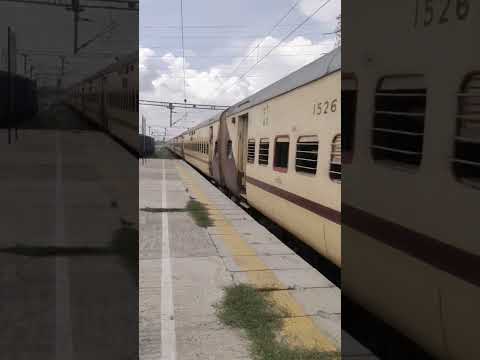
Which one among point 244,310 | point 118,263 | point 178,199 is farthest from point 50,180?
point 244,310

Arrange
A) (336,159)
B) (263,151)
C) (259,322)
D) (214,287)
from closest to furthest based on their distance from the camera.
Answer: (259,322), (336,159), (214,287), (263,151)

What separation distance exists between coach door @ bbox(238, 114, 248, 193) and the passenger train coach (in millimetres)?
195

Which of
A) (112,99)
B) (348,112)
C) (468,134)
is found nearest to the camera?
(468,134)

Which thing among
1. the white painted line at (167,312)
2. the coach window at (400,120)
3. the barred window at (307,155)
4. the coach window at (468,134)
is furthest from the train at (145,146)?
the coach window at (468,134)

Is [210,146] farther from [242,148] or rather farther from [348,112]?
[348,112]

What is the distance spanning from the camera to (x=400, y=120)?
11.5 feet

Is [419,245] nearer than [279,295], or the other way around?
[419,245]

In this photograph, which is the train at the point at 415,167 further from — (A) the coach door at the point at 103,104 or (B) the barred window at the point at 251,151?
(A) the coach door at the point at 103,104

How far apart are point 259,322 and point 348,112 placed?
7.32ft

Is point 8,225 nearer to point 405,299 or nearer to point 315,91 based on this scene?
point 315,91

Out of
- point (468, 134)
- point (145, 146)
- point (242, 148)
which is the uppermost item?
point (468, 134)

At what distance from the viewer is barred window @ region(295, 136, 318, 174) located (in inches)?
→ 214

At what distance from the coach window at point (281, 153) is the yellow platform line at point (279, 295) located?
1.40 m

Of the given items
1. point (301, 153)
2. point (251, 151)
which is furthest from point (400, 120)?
point (251, 151)
